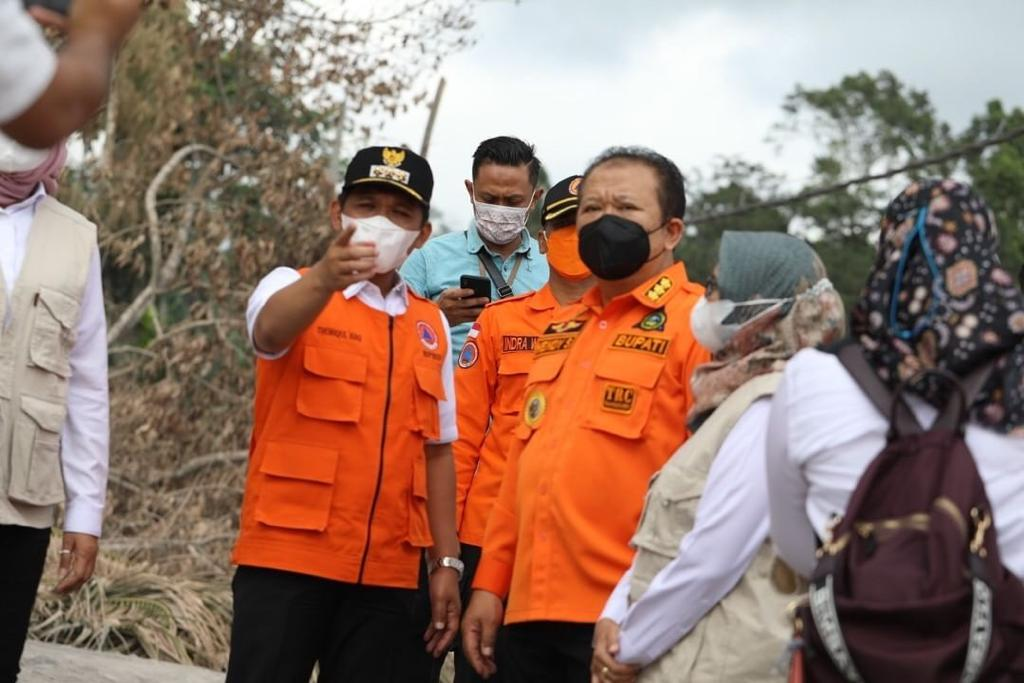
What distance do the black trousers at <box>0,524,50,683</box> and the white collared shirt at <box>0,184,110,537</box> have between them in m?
0.17

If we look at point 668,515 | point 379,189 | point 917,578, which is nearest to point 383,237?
point 379,189

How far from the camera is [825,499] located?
119 inches

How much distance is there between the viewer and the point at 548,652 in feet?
14.1

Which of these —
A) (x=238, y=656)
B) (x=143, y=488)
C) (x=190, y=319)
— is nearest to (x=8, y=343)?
(x=238, y=656)

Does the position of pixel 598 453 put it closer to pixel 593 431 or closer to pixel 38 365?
pixel 593 431

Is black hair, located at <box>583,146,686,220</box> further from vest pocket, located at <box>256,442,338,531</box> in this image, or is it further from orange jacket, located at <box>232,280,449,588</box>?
vest pocket, located at <box>256,442,338,531</box>

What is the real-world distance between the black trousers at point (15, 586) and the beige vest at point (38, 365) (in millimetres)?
55

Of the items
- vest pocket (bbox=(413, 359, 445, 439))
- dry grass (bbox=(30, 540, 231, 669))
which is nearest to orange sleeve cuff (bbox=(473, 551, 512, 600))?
vest pocket (bbox=(413, 359, 445, 439))

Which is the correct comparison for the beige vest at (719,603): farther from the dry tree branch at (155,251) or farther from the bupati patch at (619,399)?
the dry tree branch at (155,251)

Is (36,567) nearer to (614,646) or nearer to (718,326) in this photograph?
(614,646)

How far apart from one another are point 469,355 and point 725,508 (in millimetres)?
2385

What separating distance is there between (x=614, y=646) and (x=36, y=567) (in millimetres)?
1697

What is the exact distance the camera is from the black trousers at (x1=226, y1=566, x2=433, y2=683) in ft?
14.1

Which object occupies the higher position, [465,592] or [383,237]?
[383,237]
